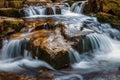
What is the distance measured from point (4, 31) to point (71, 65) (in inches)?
131

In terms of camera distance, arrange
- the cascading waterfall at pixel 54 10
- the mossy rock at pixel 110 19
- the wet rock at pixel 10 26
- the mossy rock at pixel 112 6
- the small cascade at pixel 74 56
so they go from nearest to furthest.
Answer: the small cascade at pixel 74 56
the wet rock at pixel 10 26
the mossy rock at pixel 110 19
the mossy rock at pixel 112 6
the cascading waterfall at pixel 54 10

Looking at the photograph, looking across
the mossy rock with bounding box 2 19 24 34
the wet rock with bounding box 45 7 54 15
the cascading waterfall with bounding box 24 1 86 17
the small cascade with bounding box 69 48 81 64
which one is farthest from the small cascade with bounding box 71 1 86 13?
the small cascade with bounding box 69 48 81 64

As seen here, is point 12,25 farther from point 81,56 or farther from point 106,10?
point 106,10

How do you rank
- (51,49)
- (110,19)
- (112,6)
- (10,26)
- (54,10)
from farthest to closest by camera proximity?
1. (54,10)
2. (112,6)
3. (110,19)
4. (10,26)
5. (51,49)

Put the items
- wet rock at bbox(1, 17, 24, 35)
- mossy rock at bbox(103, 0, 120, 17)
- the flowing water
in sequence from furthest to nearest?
mossy rock at bbox(103, 0, 120, 17)
wet rock at bbox(1, 17, 24, 35)
the flowing water

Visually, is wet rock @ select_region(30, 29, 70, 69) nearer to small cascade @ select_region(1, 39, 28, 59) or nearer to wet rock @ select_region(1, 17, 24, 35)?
small cascade @ select_region(1, 39, 28, 59)

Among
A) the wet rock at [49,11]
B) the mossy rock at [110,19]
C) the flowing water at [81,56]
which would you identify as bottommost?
the flowing water at [81,56]

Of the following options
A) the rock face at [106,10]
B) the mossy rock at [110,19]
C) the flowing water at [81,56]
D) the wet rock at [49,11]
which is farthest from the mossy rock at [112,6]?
the wet rock at [49,11]

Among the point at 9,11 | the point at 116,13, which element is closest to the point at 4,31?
the point at 9,11

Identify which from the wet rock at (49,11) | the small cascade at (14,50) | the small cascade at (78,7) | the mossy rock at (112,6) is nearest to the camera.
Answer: the small cascade at (14,50)

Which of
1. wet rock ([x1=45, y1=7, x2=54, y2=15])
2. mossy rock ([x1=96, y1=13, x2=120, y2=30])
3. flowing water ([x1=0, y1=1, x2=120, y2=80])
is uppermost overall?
wet rock ([x1=45, y1=7, x2=54, y2=15])

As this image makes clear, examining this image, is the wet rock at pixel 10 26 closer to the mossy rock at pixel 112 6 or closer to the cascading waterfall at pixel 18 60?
the cascading waterfall at pixel 18 60

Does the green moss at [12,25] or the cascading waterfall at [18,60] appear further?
the green moss at [12,25]

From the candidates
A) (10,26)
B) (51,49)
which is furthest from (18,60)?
(10,26)
